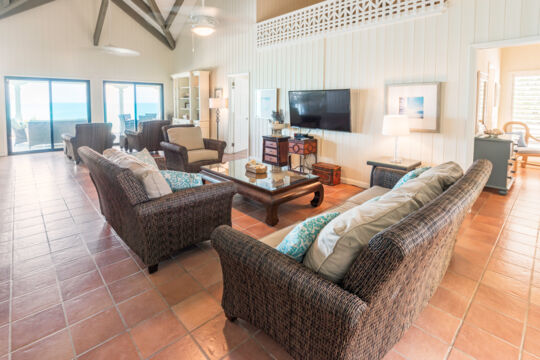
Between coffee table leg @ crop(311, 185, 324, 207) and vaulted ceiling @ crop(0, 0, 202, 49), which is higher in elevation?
vaulted ceiling @ crop(0, 0, 202, 49)

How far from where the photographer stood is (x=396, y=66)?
466cm

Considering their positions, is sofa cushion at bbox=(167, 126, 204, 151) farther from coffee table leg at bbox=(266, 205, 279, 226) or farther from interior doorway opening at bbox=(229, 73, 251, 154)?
coffee table leg at bbox=(266, 205, 279, 226)

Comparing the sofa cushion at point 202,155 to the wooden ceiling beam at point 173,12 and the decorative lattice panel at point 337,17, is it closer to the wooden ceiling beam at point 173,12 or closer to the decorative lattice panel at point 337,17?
the decorative lattice panel at point 337,17

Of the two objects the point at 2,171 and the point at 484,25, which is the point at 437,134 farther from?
the point at 2,171

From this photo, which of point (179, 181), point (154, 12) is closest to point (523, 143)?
point (179, 181)

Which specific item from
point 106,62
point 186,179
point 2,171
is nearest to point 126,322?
point 186,179

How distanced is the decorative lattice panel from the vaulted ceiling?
Answer: 405 centimetres

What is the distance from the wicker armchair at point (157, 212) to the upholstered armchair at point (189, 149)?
250 centimetres

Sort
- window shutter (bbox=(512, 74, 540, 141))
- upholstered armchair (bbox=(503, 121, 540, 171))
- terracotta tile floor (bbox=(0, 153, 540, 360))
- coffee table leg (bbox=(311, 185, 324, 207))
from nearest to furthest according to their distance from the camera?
1. terracotta tile floor (bbox=(0, 153, 540, 360))
2. coffee table leg (bbox=(311, 185, 324, 207))
3. upholstered armchair (bbox=(503, 121, 540, 171))
4. window shutter (bbox=(512, 74, 540, 141))

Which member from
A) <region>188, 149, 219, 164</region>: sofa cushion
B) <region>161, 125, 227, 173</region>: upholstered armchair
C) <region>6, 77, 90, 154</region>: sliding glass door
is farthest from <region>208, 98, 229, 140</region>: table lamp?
<region>6, 77, 90, 154</region>: sliding glass door

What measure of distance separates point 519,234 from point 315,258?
3.10 m

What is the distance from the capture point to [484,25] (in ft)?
12.5

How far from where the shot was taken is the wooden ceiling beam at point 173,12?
9.12 metres

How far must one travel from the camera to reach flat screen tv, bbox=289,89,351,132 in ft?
17.3
